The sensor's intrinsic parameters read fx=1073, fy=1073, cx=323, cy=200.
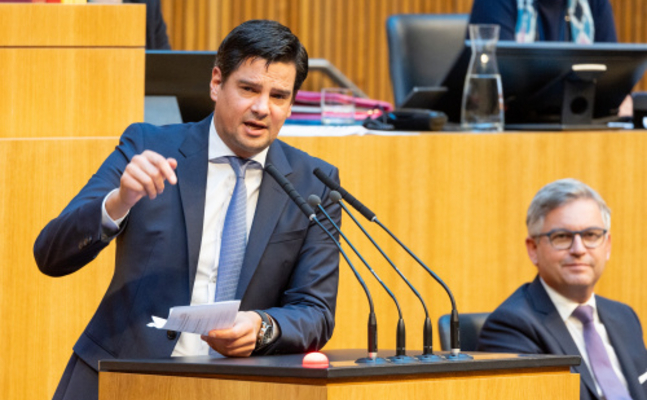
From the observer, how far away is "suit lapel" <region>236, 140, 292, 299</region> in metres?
2.36

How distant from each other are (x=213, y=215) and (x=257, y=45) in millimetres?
396

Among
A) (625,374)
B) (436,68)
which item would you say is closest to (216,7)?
(436,68)

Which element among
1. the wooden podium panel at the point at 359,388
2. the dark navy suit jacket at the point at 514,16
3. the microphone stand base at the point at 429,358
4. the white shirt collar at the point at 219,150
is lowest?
the wooden podium panel at the point at 359,388

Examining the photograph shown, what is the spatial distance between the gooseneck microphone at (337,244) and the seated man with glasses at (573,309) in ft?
3.11

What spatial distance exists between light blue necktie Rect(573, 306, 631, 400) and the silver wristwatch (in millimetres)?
1211

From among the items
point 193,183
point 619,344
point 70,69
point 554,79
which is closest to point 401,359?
point 193,183

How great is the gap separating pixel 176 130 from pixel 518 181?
1620mm

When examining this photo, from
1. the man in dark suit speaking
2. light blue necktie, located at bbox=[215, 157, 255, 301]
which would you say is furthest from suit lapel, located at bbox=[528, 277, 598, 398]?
light blue necktie, located at bbox=[215, 157, 255, 301]

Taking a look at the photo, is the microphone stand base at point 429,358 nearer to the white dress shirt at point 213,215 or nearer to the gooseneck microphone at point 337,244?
the gooseneck microphone at point 337,244

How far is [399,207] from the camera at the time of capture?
361cm

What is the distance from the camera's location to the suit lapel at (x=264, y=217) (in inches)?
93.0

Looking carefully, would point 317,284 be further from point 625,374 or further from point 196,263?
point 625,374

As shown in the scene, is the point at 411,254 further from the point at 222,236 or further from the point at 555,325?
the point at 555,325

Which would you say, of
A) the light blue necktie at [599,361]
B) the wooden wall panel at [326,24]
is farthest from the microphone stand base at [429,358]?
the wooden wall panel at [326,24]
